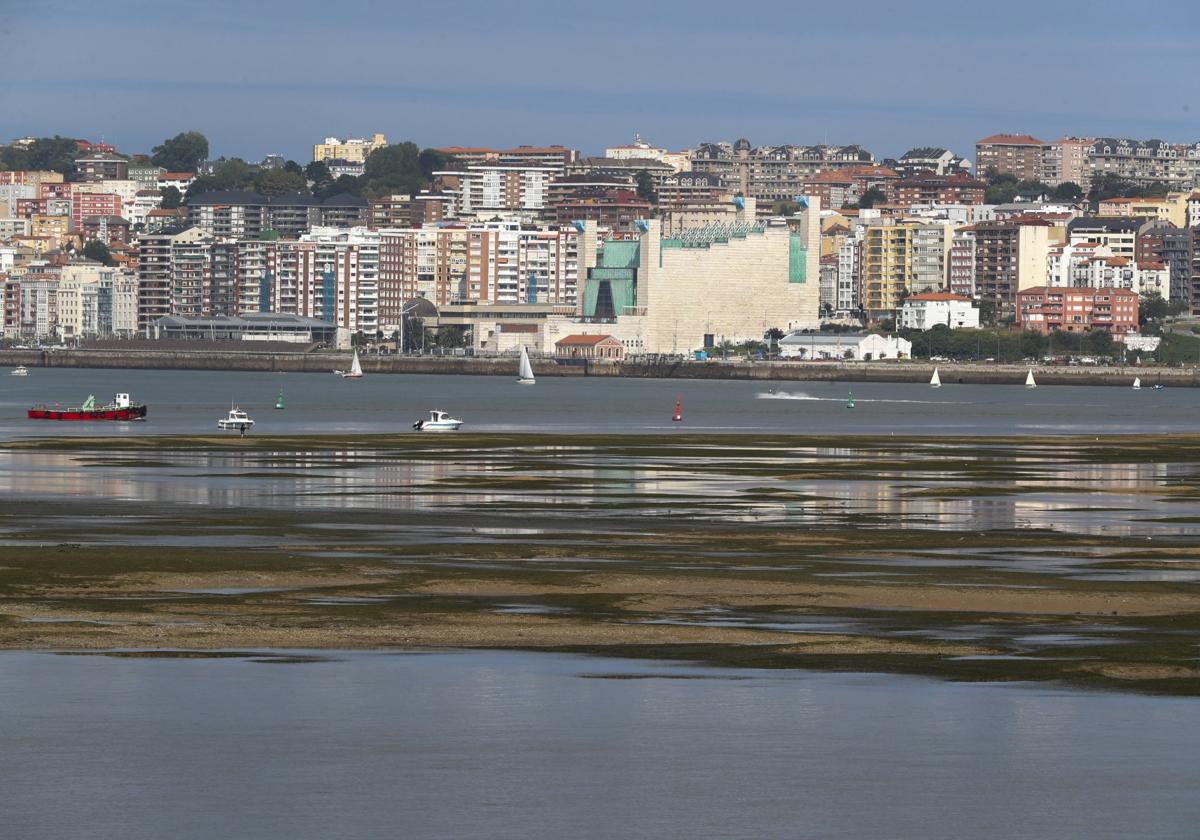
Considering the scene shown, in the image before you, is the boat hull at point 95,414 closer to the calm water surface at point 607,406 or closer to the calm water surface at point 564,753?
the calm water surface at point 607,406

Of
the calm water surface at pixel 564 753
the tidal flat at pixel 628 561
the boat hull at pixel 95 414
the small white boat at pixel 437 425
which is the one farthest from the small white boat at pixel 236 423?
the calm water surface at pixel 564 753

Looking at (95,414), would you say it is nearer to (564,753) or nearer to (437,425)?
(437,425)

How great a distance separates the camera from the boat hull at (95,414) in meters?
83.3

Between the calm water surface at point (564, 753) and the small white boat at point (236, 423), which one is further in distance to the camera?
the small white boat at point (236, 423)

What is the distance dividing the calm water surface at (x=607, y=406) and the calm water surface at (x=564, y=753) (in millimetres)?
51490

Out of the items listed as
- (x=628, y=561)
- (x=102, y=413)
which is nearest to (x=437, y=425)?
(x=102, y=413)

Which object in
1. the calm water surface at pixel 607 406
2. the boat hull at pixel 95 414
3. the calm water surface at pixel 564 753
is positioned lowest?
the calm water surface at pixel 607 406

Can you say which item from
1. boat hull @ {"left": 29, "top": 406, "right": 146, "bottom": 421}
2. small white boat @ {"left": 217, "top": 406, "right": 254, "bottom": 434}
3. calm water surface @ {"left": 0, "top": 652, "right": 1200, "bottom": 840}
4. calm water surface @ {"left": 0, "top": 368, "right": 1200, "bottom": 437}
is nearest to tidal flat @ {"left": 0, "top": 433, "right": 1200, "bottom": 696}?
calm water surface @ {"left": 0, "top": 652, "right": 1200, "bottom": 840}

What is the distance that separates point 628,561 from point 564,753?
44.8 ft

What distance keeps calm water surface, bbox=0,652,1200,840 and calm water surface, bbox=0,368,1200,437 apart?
5149 cm

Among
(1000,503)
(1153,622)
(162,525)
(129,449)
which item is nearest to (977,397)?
(129,449)

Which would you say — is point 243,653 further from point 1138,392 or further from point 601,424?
point 1138,392

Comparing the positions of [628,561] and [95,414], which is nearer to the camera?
[628,561]

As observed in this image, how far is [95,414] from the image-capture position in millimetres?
84000
